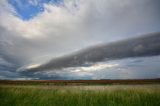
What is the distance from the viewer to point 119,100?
794 centimetres

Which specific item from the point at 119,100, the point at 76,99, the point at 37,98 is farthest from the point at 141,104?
the point at 37,98

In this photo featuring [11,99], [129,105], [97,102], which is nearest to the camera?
[129,105]

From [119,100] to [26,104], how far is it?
372cm

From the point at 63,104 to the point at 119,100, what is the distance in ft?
7.57

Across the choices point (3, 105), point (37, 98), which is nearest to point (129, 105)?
point (37, 98)

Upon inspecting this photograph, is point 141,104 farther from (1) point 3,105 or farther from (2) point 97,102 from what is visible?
(1) point 3,105

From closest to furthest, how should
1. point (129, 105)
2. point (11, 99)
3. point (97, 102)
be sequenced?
1. point (129, 105)
2. point (97, 102)
3. point (11, 99)

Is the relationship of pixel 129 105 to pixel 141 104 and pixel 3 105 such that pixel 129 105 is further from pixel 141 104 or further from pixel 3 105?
pixel 3 105

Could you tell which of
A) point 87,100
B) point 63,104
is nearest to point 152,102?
point 87,100

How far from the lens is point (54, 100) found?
8055mm

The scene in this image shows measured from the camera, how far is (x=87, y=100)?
8.04m

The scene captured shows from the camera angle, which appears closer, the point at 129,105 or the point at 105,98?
the point at 129,105

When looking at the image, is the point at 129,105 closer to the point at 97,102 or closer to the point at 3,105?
the point at 97,102

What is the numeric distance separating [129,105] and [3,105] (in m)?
4.80
